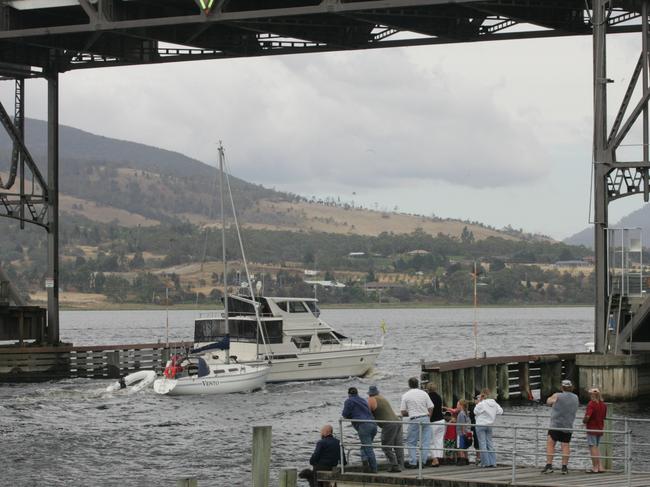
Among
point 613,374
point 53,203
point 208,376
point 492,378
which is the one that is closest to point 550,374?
point 492,378

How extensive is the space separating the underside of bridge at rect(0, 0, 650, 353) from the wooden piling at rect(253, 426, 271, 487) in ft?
76.6

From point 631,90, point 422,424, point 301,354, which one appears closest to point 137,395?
point 301,354

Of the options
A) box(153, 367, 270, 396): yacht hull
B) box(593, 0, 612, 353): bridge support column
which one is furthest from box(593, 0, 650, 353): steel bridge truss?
box(153, 367, 270, 396): yacht hull

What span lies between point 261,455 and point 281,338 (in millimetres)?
39056

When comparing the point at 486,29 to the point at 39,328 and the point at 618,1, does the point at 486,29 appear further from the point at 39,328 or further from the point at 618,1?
the point at 39,328

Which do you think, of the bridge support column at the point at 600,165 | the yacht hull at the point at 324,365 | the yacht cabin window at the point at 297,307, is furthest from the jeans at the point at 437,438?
the yacht cabin window at the point at 297,307

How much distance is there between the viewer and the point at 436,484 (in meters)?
26.5

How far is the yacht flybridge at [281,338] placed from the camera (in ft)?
216

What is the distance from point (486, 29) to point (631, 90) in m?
8.12

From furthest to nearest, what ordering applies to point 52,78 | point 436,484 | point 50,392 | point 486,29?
point 52,78 → point 50,392 → point 486,29 → point 436,484

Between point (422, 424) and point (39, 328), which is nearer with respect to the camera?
point (422, 424)

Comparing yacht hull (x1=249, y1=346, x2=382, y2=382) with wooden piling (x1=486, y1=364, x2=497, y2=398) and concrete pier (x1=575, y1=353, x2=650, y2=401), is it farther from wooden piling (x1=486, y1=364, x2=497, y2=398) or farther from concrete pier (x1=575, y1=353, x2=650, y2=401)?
concrete pier (x1=575, y1=353, x2=650, y2=401)

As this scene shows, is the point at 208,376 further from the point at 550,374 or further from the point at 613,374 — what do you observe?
the point at 613,374

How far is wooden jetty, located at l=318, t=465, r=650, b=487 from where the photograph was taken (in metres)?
26.0
